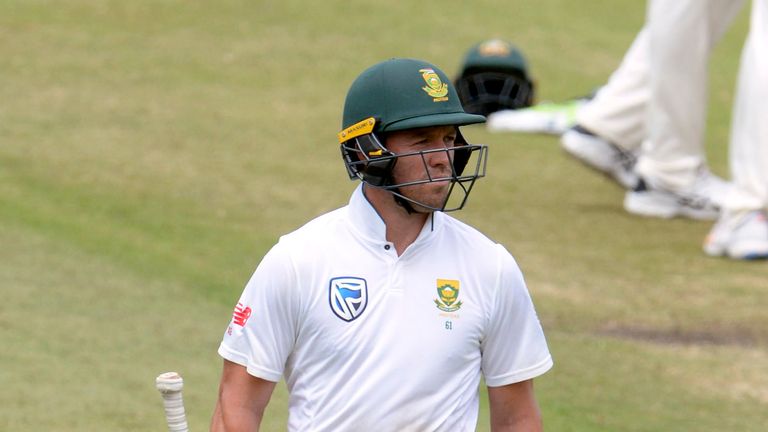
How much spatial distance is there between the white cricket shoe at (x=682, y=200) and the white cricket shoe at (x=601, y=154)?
339mm

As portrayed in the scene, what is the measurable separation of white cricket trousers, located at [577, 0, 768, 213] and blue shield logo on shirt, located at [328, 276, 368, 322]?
6.27 metres

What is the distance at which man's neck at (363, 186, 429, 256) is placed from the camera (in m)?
4.27

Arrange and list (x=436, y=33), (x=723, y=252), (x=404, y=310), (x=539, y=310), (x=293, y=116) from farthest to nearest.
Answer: (x=436, y=33)
(x=293, y=116)
(x=723, y=252)
(x=539, y=310)
(x=404, y=310)

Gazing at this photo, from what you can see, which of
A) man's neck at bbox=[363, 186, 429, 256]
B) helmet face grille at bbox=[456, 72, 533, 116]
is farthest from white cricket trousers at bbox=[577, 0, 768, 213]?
man's neck at bbox=[363, 186, 429, 256]

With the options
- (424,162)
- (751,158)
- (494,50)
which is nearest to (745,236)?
(751,158)

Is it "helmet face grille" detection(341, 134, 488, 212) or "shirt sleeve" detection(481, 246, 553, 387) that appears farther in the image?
"shirt sleeve" detection(481, 246, 553, 387)

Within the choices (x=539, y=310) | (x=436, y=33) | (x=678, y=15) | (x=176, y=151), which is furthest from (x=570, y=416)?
(x=436, y=33)

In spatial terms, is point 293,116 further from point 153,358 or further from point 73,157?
point 153,358

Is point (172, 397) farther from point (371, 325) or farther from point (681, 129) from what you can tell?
point (681, 129)

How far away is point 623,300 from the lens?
8984 mm

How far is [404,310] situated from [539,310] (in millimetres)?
4651

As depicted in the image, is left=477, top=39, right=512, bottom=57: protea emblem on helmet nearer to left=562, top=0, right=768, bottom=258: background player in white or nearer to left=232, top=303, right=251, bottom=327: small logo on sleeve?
left=562, top=0, right=768, bottom=258: background player in white

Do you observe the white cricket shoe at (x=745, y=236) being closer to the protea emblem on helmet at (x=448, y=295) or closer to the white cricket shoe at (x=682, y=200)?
the white cricket shoe at (x=682, y=200)

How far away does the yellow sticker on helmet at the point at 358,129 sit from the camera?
423 cm
